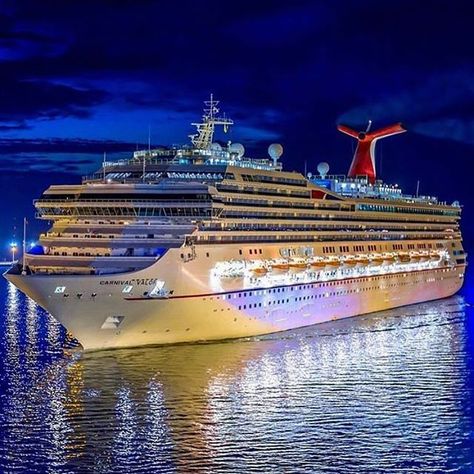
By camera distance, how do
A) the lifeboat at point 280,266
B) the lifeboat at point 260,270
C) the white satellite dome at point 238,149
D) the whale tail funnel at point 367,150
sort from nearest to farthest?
the lifeboat at point 260,270, the lifeboat at point 280,266, the white satellite dome at point 238,149, the whale tail funnel at point 367,150

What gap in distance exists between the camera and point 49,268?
119 feet

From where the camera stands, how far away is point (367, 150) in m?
62.7

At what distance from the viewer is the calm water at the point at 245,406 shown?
2386cm

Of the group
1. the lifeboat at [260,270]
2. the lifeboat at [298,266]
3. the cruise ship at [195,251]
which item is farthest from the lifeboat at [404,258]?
the lifeboat at [260,270]

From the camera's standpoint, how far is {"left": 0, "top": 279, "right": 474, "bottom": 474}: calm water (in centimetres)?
2386

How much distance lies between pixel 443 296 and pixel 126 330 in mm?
33469

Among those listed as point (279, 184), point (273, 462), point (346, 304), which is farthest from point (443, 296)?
point (273, 462)

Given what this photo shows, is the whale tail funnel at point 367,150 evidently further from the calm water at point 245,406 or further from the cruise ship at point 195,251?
the calm water at point 245,406

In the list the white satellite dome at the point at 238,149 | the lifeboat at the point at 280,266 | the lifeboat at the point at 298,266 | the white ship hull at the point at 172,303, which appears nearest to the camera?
the white ship hull at the point at 172,303

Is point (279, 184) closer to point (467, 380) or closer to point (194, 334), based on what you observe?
point (194, 334)

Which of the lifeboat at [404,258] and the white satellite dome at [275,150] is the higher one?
the white satellite dome at [275,150]

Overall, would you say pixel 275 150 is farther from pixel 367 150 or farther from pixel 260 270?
pixel 367 150

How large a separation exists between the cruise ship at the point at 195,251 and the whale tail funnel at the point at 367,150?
39.2 feet

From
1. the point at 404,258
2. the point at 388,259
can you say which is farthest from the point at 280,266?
the point at 404,258
